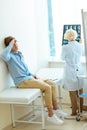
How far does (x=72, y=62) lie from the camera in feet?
15.2

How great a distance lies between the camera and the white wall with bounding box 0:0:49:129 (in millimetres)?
4359

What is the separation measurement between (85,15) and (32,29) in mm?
1502

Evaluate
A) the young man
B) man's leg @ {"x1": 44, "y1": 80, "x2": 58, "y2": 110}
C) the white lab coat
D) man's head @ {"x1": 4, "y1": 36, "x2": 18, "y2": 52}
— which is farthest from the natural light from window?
man's head @ {"x1": 4, "y1": 36, "x2": 18, "y2": 52}

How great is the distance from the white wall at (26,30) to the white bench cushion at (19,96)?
0.22 meters

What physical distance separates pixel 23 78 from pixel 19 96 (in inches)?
17.1

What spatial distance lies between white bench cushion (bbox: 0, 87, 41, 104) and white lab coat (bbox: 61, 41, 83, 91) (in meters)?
0.66

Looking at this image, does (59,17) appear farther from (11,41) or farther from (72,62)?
(11,41)

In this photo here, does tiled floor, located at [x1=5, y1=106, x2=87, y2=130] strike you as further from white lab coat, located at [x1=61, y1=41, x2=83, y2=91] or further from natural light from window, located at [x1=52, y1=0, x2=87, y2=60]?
natural light from window, located at [x1=52, y1=0, x2=87, y2=60]

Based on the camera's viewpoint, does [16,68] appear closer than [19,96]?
No

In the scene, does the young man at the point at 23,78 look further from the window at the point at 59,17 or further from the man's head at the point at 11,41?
the window at the point at 59,17

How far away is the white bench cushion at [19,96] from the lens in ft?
13.0

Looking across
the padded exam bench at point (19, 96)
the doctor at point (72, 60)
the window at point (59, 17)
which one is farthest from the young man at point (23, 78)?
the window at point (59, 17)

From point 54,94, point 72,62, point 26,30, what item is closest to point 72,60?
point 72,62

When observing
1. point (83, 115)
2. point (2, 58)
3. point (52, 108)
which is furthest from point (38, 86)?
point (83, 115)
